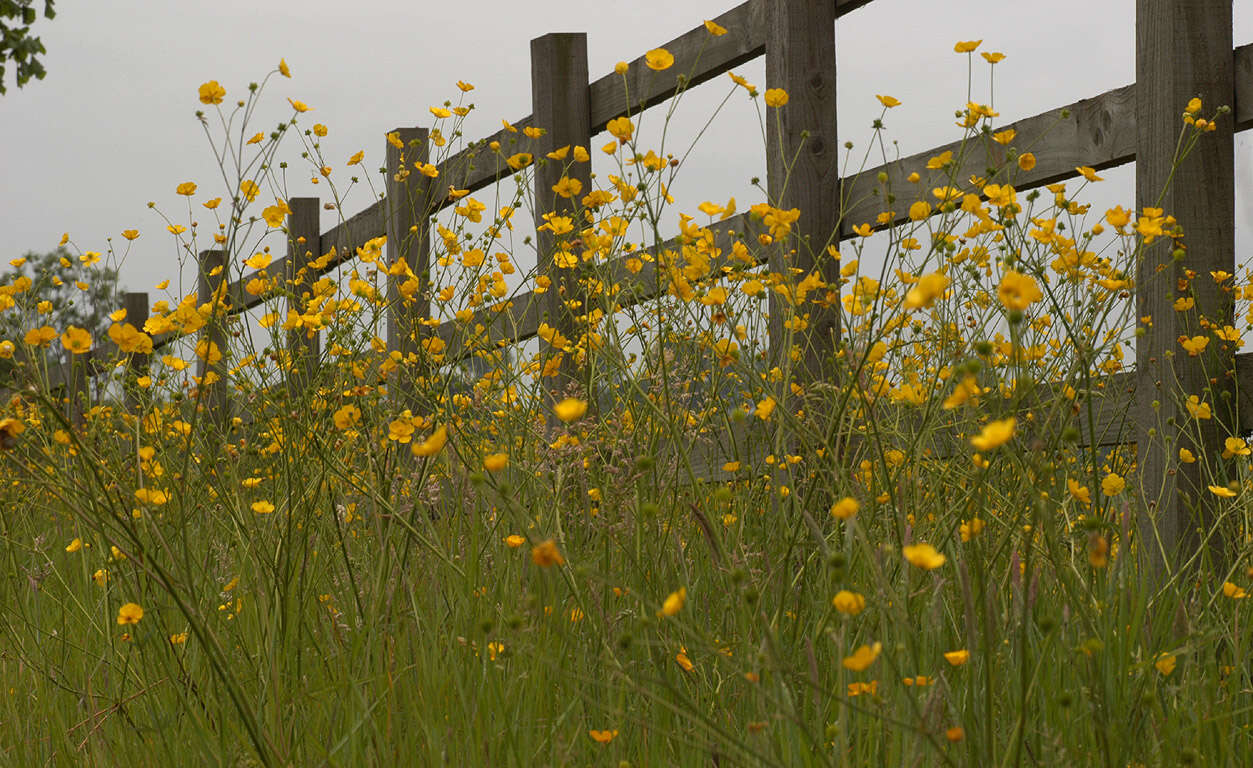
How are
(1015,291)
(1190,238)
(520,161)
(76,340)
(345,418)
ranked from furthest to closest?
(1190,238) → (520,161) → (345,418) → (76,340) → (1015,291)

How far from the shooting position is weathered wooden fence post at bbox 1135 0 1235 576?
269 centimetres

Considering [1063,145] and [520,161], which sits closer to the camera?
[520,161]

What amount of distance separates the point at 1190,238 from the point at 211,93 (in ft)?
7.10

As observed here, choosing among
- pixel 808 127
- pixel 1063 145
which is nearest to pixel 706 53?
pixel 808 127

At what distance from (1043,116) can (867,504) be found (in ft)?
5.11

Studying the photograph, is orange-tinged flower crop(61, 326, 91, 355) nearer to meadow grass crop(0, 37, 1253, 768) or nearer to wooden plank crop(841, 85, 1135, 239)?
meadow grass crop(0, 37, 1253, 768)

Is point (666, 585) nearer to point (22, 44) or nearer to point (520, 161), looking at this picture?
point (520, 161)

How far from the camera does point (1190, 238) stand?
2.72 m

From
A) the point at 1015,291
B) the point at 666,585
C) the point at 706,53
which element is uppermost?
the point at 706,53

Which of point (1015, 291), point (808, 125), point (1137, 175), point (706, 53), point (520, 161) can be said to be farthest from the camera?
point (706, 53)

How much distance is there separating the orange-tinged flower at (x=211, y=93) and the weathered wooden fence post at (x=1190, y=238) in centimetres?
203

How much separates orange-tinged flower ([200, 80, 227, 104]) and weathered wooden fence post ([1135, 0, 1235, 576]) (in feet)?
6.64

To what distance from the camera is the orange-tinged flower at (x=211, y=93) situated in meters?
1.93

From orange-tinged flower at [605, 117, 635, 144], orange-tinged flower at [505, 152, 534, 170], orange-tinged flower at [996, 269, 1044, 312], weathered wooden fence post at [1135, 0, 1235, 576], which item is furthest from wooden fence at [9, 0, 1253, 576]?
orange-tinged flower at [996, 269, 1044, 312]
